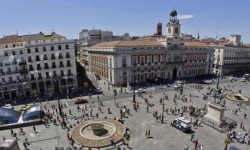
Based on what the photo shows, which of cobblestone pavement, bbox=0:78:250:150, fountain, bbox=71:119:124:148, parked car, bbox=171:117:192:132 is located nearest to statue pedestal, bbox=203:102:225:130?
cobblestone pavement, bbox=0:78:250:150

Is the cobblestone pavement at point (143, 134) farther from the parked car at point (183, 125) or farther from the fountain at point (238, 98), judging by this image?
the fountain at point (238, 98)

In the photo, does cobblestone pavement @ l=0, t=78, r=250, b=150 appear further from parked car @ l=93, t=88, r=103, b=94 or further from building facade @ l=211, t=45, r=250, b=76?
building facade @ l=211, t=45, r=250, b=76

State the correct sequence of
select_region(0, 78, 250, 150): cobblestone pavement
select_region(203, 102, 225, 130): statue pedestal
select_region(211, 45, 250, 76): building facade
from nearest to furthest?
select_region(0, 78, 250, 150): cobblestone pavement
select_region(203, 102, 225, 130): statue pedestal
select_region(211, 45, 250, 76): building facade

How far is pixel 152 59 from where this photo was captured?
66125 mm

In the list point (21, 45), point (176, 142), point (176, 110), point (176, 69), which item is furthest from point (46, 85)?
point (176, 69)

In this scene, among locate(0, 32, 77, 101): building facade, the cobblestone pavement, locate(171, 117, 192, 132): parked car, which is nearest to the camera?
the cobblestone pavement

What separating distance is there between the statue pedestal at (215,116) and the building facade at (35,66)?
3459 centimetres

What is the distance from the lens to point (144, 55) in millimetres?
64438

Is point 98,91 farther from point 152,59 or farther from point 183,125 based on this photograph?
point 183,125

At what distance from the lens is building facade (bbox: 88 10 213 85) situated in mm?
61122

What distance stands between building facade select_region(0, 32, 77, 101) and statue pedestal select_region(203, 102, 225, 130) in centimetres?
3459

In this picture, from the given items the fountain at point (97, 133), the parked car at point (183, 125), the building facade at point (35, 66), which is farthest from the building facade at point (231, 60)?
the fountain at point (97, 133)

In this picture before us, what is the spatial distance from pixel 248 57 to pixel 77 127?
87050mm

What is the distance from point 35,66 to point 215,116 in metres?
41.5
